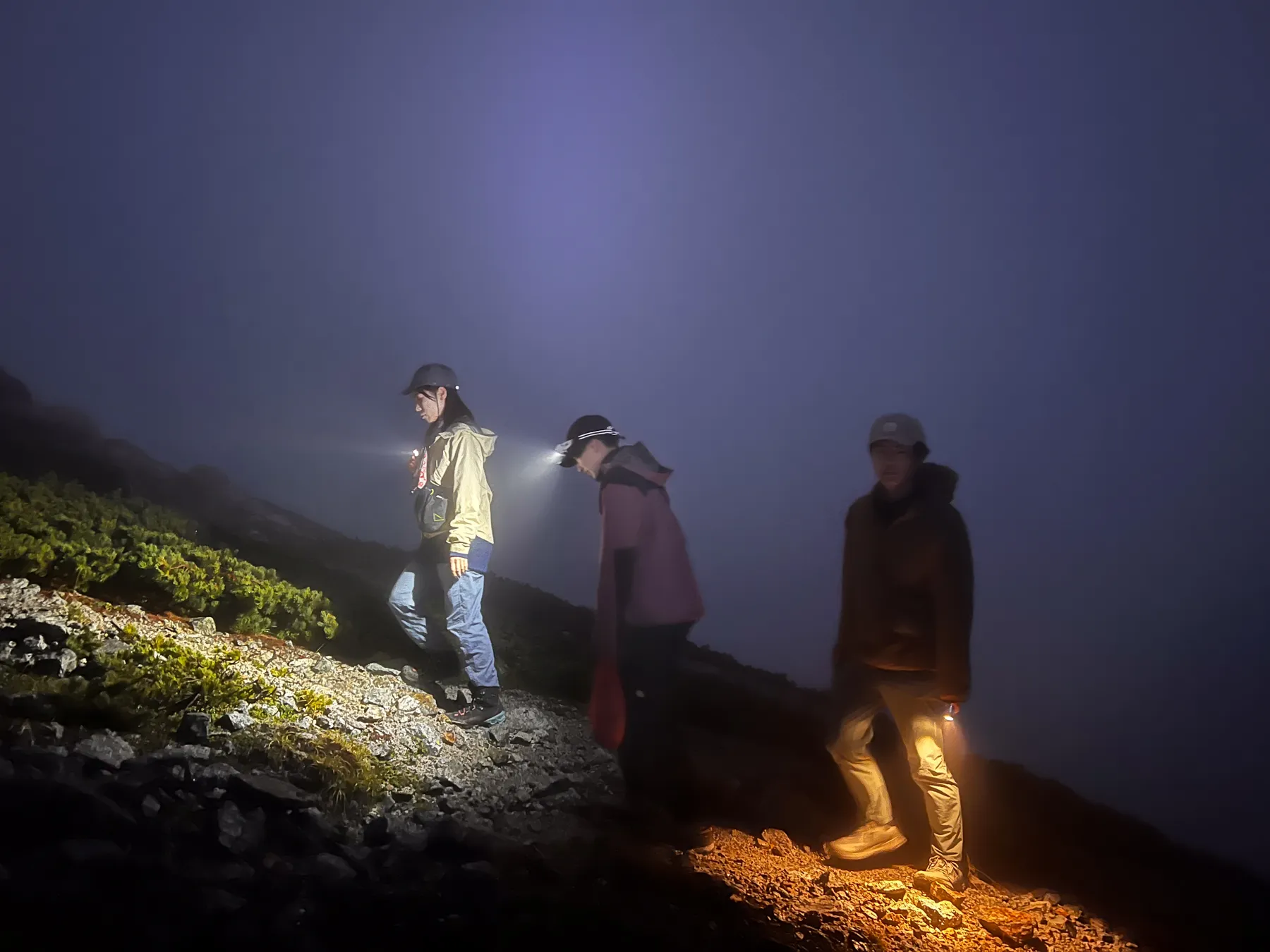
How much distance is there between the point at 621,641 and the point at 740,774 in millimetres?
2788

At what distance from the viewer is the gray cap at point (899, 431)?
151 inches

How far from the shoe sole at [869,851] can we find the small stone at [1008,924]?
57 cm

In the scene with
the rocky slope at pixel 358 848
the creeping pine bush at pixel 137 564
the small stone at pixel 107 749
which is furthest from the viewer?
the creeping pine bush at pixel 137 564

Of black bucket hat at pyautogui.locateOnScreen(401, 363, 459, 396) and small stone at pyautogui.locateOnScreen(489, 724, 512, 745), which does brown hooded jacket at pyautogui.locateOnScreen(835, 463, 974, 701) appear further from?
black bucket hat at pyautogui.locateOnScreen(401, 363, 459, 396)

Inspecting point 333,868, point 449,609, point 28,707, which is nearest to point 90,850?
point 333,868

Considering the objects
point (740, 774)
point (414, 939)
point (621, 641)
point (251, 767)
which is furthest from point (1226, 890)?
point (251, 767)

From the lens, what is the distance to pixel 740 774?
6.03 meters

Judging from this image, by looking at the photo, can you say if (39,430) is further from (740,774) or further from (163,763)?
(740,774)

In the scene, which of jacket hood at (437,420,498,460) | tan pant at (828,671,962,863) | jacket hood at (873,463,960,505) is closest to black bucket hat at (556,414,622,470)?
jacket hood at (437,420,498,460)

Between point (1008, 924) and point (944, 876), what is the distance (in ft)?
1.30

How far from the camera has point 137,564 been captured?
5043 millimetres

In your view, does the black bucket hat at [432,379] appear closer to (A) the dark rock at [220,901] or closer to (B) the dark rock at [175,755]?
(B) the dark rock at [175,755]

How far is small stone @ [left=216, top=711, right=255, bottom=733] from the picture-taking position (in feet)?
11.5

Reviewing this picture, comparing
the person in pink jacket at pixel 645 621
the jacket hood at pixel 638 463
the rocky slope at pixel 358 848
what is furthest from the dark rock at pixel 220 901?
the jacket hood at pixel 638 463
